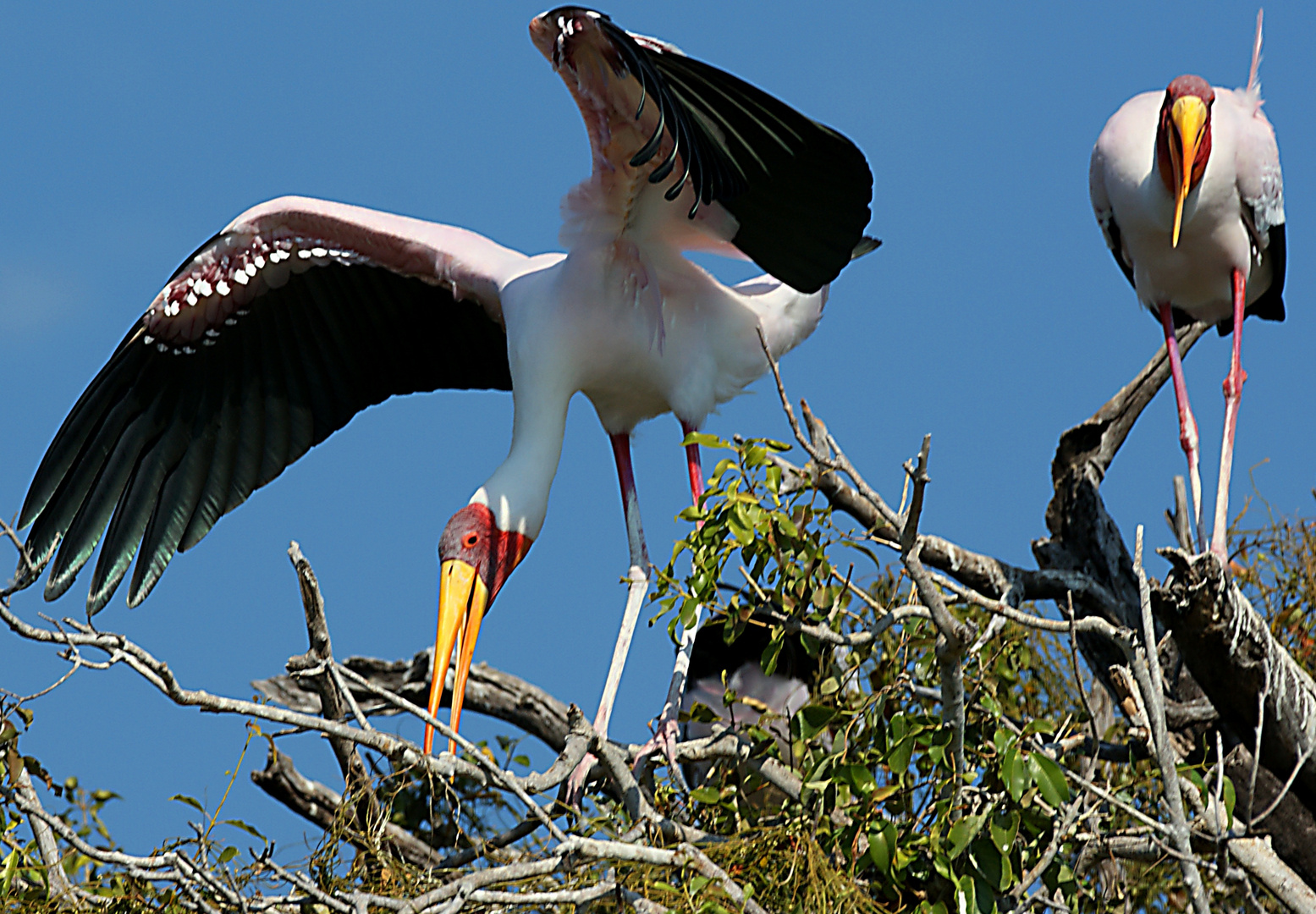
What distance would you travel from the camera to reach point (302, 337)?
16.4ft

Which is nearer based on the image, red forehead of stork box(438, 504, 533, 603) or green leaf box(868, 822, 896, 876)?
green leaf box(868, 822, 896, 876)

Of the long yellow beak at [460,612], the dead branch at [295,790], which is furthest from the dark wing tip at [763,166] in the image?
the dead branch at [295,790]

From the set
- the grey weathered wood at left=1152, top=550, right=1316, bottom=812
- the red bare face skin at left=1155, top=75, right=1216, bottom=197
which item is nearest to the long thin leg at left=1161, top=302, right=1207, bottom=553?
the red bare face skin at left=1155, top=75, right=1216, bottom=197

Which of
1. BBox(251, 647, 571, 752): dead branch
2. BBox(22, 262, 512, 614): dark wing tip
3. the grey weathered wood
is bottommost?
the grey weathered wood

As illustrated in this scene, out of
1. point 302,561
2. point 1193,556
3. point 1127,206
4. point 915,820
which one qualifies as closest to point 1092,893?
point 915,820

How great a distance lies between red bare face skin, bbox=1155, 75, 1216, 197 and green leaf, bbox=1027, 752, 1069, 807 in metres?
2.57

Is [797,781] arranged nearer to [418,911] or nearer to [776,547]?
[776,547]

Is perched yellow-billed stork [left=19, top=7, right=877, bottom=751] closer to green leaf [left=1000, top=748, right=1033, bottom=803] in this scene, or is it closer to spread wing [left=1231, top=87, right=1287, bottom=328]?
spread wing [left=1231, top=87, right=1287, bottom=328]

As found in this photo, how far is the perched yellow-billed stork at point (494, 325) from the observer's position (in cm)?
362

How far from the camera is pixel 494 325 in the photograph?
16.1ft

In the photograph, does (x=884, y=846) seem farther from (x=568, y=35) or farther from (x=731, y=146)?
(x=568, y=35)

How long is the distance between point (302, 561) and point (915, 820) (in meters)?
1.32

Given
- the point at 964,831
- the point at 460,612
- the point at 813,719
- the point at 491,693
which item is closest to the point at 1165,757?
the point at 964,831

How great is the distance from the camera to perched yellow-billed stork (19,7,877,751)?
3.62 m
